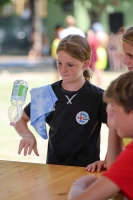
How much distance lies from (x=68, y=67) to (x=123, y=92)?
4.59 ft

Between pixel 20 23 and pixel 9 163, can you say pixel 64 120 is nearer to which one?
pixel 9 163

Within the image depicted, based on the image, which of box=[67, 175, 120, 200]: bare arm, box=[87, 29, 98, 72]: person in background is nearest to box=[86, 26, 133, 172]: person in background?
box=[67, 175, 120, 200]: bare arm

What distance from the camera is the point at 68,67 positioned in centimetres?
328

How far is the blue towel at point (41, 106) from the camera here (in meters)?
3.33

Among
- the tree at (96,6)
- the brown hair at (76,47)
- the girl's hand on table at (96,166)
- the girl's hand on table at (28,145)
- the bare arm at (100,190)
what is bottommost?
the girl's hand on table at (96,166)

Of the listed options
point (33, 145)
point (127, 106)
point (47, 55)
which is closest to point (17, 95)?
point (33, 145)

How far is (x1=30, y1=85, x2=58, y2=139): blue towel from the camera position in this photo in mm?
3332

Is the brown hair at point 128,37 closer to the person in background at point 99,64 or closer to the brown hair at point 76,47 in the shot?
the brown hair at point 76,47

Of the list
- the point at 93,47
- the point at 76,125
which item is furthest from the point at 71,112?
the point at 93,47

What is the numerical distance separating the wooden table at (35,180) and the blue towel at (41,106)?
45 centimetres

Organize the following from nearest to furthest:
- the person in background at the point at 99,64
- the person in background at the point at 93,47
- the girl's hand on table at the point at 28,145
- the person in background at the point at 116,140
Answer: the person in background at the point at 116,140 < the girl's hand on table at the point at 28,145 < the person in background at the point at 99,64 < the person in background at the point at 93,47

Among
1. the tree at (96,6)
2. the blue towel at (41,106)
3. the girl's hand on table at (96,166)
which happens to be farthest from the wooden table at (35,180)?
the tree at (96,6)

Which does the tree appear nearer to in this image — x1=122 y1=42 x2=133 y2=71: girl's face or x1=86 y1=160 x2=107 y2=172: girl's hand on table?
x1=122 y1=42 x2=133 y2=71: girl's face

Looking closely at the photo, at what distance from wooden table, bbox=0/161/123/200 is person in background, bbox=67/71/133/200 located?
1.22 ft
